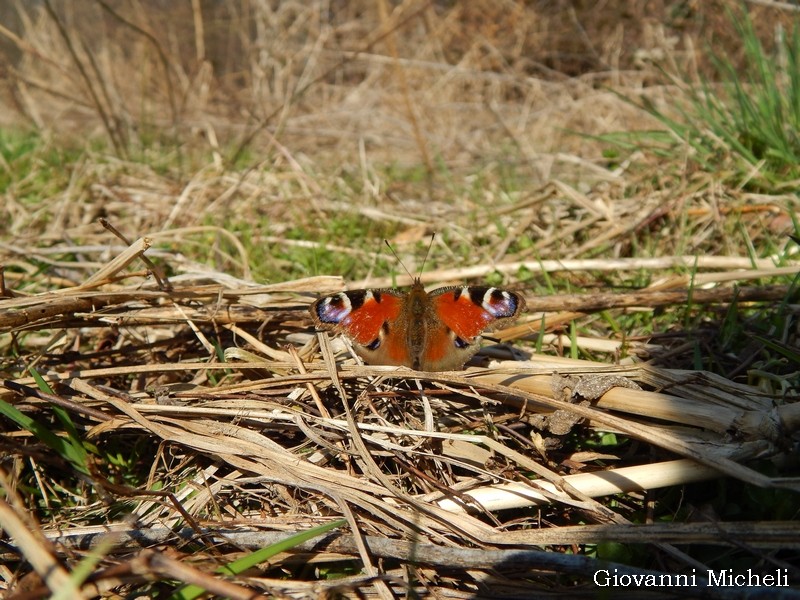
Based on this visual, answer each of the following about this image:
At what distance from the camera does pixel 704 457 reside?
1735 mm

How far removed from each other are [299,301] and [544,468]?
4.19ft

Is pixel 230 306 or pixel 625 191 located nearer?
pixel 230 306

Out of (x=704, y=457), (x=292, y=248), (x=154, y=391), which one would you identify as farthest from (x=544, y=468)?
(x=292, y=248)

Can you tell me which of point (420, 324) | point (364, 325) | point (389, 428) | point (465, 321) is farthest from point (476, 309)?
point (389, 428)

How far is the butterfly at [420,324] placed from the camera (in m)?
2.23

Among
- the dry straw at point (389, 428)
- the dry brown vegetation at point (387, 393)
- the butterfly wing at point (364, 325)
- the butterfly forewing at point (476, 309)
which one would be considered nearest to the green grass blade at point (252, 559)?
the dry brown vegetation at point (387, 393)

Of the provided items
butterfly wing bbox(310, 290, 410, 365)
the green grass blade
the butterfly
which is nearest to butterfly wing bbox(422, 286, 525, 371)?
the butterfly

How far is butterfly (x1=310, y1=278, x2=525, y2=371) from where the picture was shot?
2232mm

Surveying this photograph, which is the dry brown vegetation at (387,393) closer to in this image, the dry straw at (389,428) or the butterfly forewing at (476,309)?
the dry straw at (389,428)

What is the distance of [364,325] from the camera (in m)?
2.31

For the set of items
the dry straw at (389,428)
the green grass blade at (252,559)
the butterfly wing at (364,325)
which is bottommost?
the green grass blade at (252,559)

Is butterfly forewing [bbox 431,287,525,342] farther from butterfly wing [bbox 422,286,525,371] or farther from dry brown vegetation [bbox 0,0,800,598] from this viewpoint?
dry brown vegetation [bbox 0,0,800,598]

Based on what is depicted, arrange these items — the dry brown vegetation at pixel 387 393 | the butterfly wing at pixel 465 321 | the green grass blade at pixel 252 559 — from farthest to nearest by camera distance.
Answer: the butterfly wing at pixel 465 321 < the dry brown vegetation at pixel 387 393 < the green grass blade at pixel 252 559

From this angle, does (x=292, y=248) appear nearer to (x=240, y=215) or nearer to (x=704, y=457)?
(x=240, y=215)
